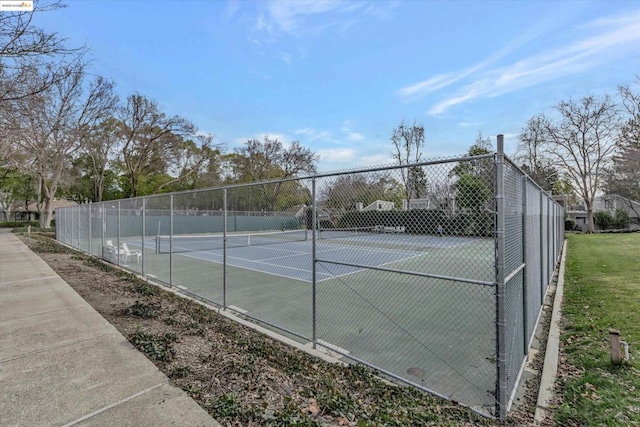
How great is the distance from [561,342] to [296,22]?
10.0 meters

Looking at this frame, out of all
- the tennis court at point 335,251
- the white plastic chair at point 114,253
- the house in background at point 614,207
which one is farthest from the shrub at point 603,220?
the white plastic chair at point 114,253

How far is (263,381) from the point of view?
3062 millimetres

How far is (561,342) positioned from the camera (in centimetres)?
439

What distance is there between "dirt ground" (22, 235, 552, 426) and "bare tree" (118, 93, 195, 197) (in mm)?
28695

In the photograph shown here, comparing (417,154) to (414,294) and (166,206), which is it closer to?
(166,206)

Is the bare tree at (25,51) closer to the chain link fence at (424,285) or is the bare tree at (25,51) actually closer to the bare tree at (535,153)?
the chain link fence at (424,285)

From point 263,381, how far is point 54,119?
1472cm

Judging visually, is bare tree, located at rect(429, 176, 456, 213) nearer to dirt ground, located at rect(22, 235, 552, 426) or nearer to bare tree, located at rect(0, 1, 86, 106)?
dirt ground, located at rect(22, 235, 552, 426)

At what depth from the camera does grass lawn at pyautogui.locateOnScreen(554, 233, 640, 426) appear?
272cm

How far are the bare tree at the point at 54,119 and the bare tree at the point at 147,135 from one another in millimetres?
4461

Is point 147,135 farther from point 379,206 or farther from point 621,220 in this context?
point 621,220

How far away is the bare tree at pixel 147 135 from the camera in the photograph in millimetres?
28516

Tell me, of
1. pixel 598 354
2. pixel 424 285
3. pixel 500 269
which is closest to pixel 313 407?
pixel 500 269

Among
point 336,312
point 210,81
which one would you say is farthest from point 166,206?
point 336,312
